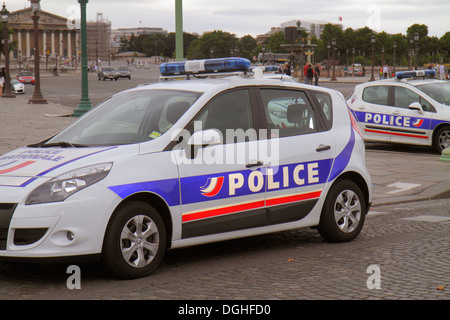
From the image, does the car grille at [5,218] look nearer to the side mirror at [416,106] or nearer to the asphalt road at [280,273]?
the asphalt road at [280,273]

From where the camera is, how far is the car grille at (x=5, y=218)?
5109 millimetres

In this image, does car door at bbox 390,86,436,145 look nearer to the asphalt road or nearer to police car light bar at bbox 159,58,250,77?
the asphalt road

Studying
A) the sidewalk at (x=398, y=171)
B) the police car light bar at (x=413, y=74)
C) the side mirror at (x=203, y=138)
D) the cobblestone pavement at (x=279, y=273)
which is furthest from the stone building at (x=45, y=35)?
the side mirror at (x=203, y=138)

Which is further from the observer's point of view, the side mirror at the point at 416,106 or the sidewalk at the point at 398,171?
the side mirror at the point at 416,106

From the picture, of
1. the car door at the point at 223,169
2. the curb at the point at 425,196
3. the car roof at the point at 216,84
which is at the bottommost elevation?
the curb at the point at 425,196

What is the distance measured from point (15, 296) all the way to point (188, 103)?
6.68 ft

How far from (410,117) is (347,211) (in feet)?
29.3

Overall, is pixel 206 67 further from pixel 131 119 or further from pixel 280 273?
pixel 280 273

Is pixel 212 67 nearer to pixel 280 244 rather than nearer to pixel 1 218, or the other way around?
pixel 280 244

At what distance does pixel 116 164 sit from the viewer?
5383mm

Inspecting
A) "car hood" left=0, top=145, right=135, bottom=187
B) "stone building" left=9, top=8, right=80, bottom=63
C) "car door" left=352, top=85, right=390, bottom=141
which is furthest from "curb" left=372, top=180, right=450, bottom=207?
"stone building" left=9, top=8, right=80, bottom=63

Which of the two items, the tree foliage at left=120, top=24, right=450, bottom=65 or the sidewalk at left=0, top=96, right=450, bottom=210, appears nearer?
the sidewalk at left=0, top=96, right=450, bottom=210

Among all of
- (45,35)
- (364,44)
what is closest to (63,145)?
(364,44)

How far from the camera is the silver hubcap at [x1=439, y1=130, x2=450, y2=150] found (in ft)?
49.0
